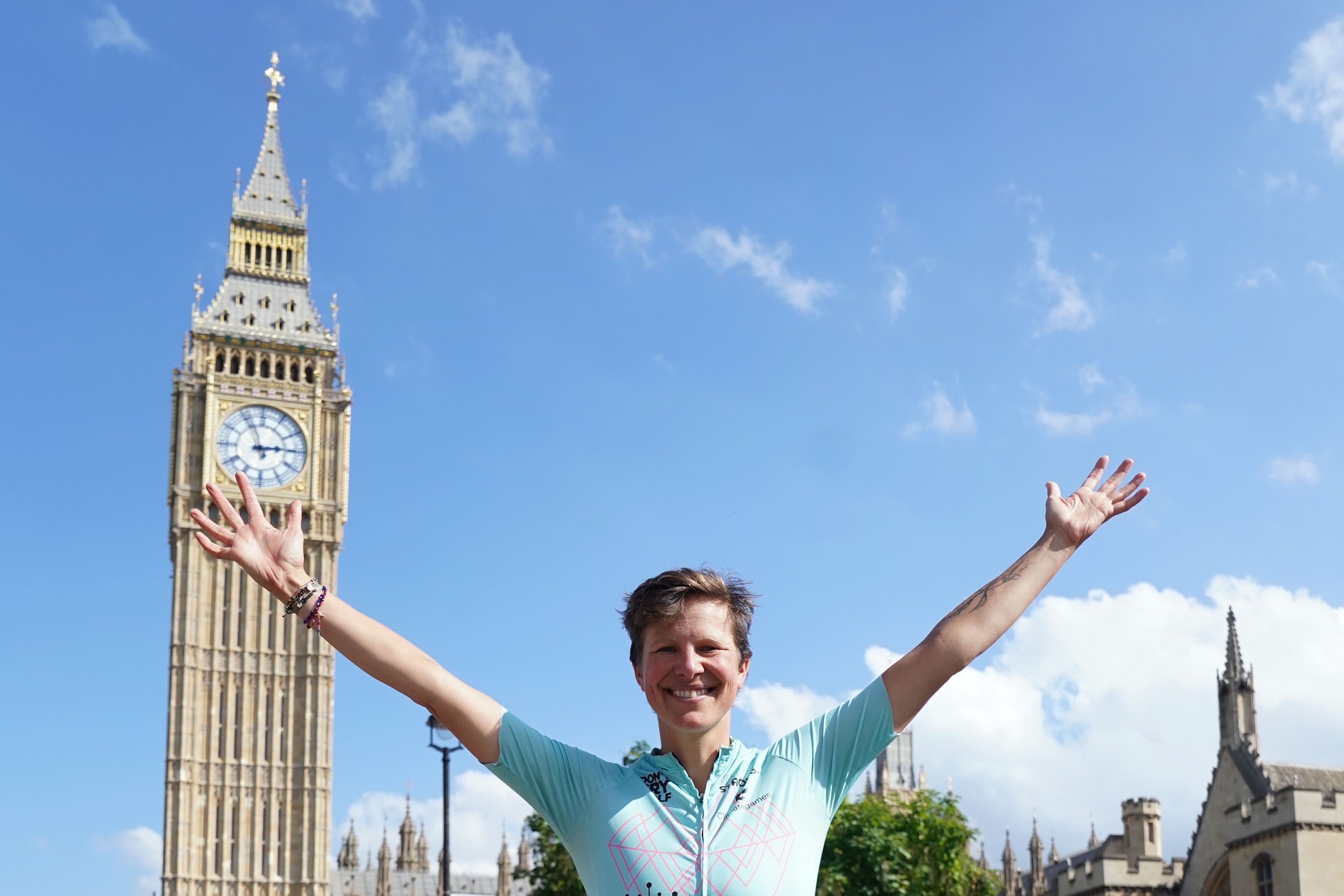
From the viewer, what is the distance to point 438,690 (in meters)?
3.67

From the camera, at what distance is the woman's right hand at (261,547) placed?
3.80 meters

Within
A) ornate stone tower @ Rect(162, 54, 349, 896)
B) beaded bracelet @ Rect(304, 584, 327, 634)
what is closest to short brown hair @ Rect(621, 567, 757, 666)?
beaded bracelet @ Rect(304, 584, 327, 634)

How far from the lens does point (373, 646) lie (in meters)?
3.69

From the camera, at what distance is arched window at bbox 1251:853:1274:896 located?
4341 cm

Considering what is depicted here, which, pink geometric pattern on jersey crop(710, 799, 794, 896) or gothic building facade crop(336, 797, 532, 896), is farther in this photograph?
gothic building facade crop(336, 797, 532, 896)

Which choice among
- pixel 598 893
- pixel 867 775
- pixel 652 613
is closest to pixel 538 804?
pixel 598 893

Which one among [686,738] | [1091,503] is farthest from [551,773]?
[1091,503]

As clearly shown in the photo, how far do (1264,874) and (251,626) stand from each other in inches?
1549

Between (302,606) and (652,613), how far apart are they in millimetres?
862

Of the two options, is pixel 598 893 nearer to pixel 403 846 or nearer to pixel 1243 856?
pixel 1243 856

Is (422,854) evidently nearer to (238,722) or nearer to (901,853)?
(238,722)

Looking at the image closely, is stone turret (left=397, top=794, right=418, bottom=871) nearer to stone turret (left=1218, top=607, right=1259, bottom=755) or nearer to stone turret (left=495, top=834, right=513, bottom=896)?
stone turret (left=495, top=834, right=513, bottom=896)

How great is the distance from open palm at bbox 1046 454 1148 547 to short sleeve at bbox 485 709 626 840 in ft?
4.22

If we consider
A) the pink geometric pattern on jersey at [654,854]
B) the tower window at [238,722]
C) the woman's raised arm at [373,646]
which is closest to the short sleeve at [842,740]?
the pink geometric pattern on jersey at [654,854]
